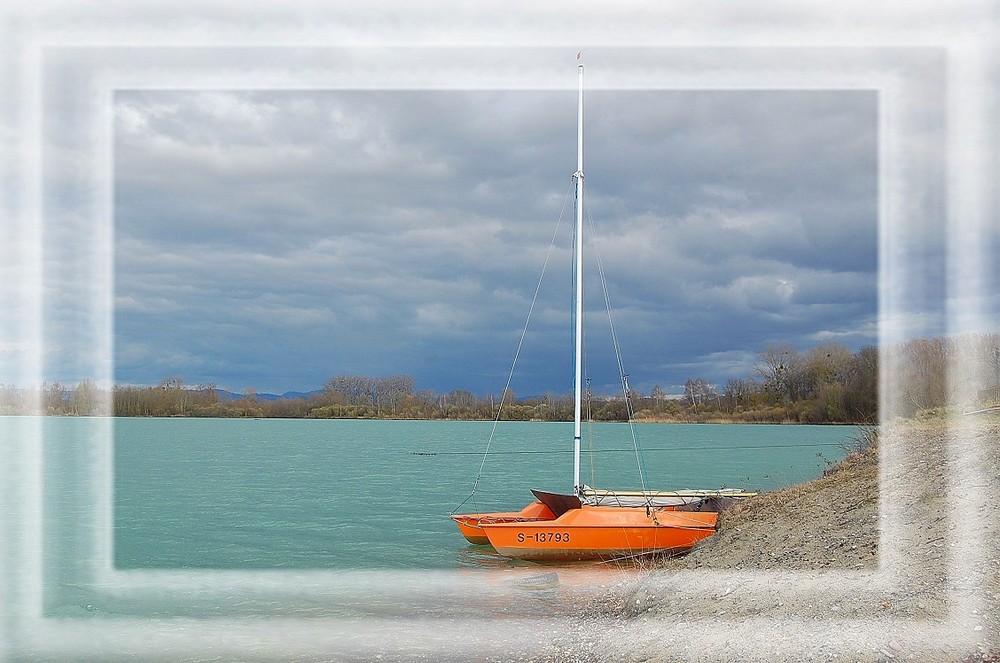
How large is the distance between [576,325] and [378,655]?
5.18 metres

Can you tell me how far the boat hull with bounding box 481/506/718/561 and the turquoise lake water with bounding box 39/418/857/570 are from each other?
64cm

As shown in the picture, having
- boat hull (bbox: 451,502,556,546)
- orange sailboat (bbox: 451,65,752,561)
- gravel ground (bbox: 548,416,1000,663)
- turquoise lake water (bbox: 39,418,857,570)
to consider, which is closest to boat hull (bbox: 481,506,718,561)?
orange sailboat (bbox: 451,65,752,561)

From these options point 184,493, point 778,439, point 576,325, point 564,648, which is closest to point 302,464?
point 184,493

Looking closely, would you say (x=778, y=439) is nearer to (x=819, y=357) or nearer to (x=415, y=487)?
(x=415, y=487)

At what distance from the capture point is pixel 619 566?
816 centimetres

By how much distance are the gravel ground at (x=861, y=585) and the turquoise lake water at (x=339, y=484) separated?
316 centimetres

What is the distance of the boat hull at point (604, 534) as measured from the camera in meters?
8.26

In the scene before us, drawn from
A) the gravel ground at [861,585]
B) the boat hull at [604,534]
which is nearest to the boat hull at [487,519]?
the boat hull at [604,534]

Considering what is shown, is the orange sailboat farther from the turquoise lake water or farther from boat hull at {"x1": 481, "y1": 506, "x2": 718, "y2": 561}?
the turquoise lake water

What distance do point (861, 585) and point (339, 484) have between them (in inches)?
665

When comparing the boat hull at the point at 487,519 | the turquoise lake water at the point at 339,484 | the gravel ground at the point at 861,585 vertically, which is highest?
the gravel ground at the point at 861,585

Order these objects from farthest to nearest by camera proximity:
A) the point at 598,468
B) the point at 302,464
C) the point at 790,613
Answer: the point at 302,464
the point at 598,468
the point at 790,613

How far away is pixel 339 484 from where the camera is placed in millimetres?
19984

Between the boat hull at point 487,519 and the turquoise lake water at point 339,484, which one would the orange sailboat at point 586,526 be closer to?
the boat hull at point 487,519
